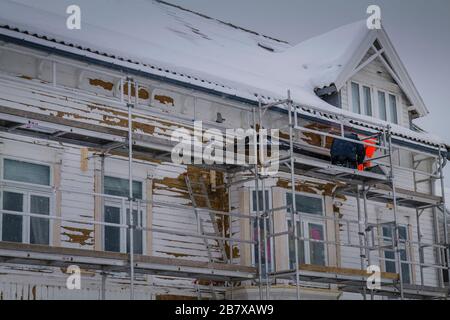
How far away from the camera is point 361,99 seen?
1001 inches

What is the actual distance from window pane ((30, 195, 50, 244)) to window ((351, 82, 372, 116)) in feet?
31.5

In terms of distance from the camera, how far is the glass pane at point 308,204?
22.3m

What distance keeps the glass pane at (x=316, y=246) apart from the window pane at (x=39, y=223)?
6498 millimetres

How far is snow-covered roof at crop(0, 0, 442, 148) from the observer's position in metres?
18.5

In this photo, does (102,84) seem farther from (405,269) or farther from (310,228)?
(405,269)

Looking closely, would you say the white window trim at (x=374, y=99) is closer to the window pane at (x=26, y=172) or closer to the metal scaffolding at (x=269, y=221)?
the metal scaffolding at (x=269, y=221)

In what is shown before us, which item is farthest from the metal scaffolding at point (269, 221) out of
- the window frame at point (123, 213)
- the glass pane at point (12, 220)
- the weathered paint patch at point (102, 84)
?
the glass pane at point (12, 220)

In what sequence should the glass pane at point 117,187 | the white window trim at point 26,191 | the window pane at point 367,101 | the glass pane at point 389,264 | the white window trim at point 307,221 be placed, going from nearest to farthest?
the white window trim at point 26,191, the glass pane at point 117,187, the white window trim at point 307,221, the glass pane at point 389,264, the window pane at point 367,101

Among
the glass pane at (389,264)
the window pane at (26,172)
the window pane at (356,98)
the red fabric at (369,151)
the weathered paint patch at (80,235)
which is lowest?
the weathered paint patch at (80,235)

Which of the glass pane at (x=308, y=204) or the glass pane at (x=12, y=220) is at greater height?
the glass pane at (x=308, y=204)

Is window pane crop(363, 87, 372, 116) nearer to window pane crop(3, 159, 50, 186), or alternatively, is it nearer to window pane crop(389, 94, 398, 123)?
window pane crop(389, 94, 398, 123)

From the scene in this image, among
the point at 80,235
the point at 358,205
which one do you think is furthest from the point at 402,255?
the point at 80,235

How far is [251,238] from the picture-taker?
20.4m

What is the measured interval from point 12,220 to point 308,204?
734cm
